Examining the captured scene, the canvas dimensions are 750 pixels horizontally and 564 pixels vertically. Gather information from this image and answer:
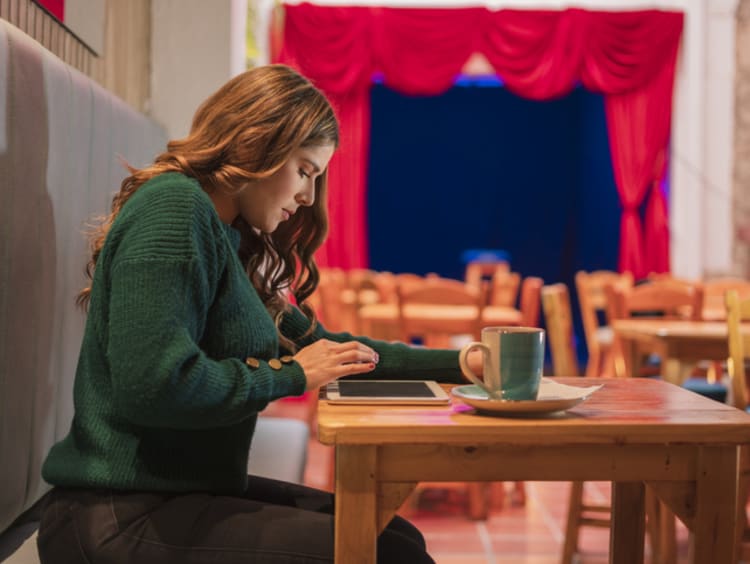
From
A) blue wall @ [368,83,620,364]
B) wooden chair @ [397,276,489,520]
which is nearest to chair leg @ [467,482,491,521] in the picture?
wooden chair @ [397,276,489,520]

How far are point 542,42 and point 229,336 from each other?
20.8ft

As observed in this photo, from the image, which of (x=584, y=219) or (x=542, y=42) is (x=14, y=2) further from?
(x=584, y=219)

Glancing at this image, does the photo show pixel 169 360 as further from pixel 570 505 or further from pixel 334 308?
pixel 334 308

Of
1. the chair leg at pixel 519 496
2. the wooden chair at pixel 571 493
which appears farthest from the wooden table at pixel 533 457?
the chair leg at pixel 519 496

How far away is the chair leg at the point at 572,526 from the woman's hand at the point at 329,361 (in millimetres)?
1571

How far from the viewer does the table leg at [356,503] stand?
1119 mm

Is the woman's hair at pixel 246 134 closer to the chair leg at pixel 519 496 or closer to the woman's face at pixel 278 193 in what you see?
the woman's face at pixel 278 193

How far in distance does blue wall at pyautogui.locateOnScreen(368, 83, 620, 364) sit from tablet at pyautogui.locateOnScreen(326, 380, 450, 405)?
8134mm

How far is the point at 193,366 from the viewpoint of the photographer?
1.16 metres

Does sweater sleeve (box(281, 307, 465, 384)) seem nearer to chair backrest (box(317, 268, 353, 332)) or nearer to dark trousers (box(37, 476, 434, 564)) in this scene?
dark trousers (box(37, 476, 434, 564))

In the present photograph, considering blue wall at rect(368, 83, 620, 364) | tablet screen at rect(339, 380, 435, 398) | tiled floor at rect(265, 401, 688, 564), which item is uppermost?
blue wall at rect(368, 83, 620, 364)

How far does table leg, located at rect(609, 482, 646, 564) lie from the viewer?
1577mm

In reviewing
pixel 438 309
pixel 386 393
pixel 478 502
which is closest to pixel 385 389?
pixel 386 393

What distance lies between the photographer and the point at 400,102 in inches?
372
